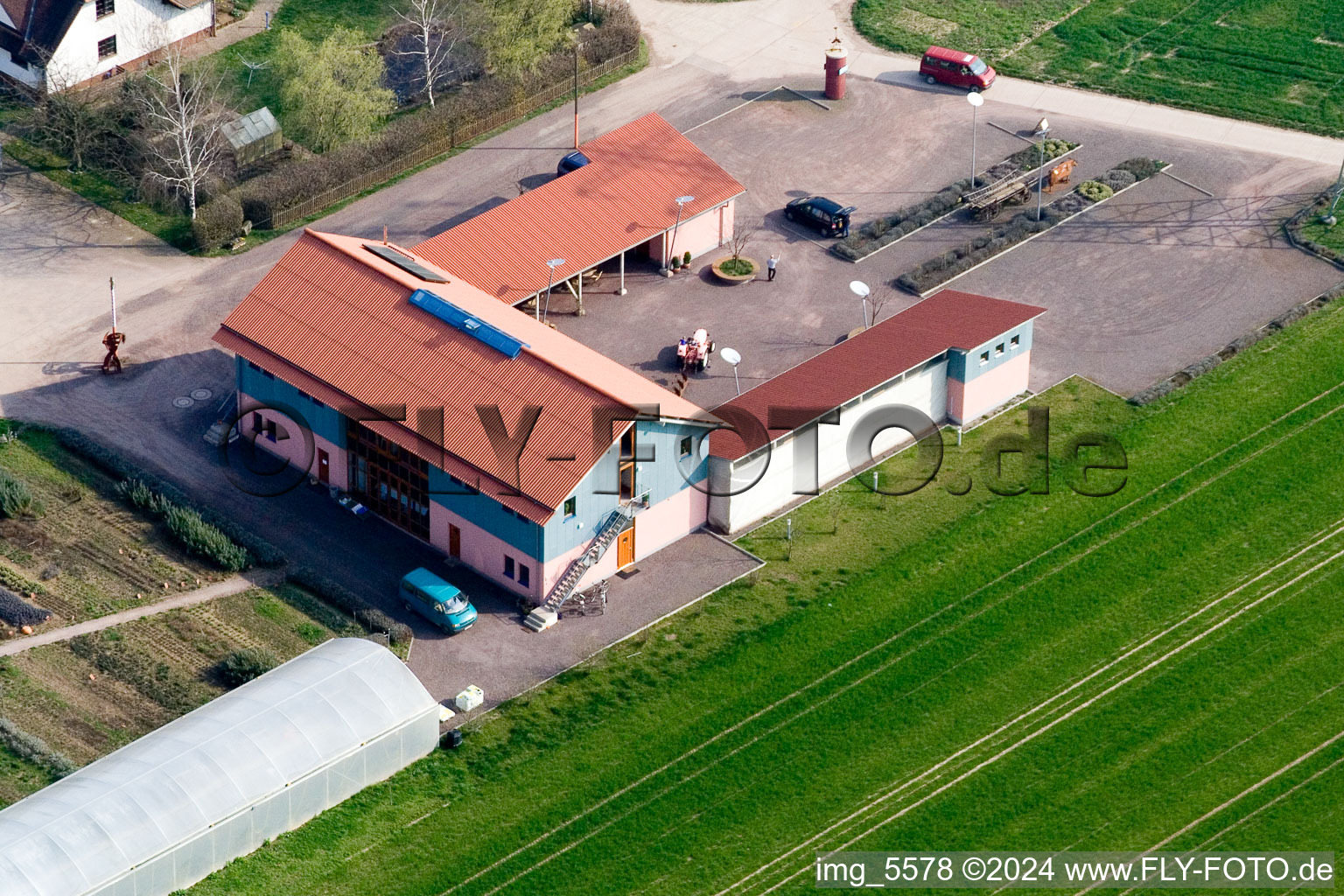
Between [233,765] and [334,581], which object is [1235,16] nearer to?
[334,581]

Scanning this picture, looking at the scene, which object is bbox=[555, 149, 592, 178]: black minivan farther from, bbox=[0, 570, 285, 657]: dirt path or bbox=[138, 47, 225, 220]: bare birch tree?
bbox=[0, 570, 285, 657]: dirt path

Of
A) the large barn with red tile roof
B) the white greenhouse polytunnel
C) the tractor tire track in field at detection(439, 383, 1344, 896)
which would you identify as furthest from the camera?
the large barn with red tile roof

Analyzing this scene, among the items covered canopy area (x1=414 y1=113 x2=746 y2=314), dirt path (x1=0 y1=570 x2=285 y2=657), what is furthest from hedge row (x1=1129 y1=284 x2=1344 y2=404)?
dirt path (x1=0 y1=570 x2=285 y2=657)

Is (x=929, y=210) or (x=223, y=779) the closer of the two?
(x=223, y=779)

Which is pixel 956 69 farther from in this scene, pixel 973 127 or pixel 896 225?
pixel 896 225

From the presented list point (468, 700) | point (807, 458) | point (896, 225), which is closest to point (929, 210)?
point (896, 225)
